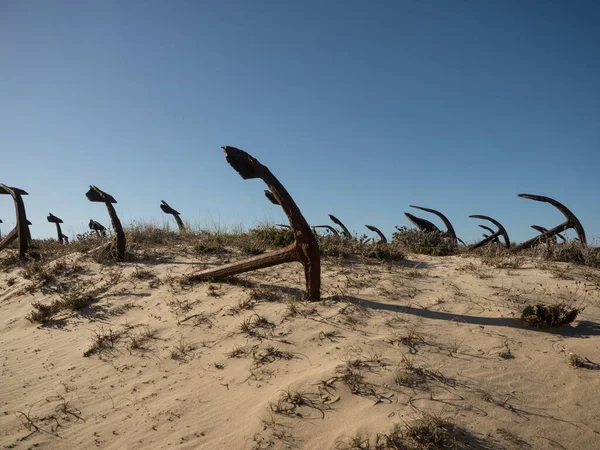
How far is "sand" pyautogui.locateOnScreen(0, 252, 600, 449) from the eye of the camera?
275cm

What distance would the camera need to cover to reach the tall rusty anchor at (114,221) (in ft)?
23.6

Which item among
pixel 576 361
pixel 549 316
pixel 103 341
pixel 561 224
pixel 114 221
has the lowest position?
pixel 103 341

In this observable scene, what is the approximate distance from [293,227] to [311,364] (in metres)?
1.69

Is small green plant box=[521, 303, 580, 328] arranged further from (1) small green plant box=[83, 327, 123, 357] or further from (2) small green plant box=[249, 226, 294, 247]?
(1) small green plant box=[83, 327, 123, 357]

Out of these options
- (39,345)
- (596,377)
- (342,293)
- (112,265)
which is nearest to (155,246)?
(112,265)

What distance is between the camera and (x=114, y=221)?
7184mm

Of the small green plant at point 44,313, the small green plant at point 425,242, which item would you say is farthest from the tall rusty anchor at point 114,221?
the small green plant at point 425,242

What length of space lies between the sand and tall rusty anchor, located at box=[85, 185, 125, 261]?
1.43 meters

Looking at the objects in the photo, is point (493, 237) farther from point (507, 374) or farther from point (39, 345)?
point (39, 345)

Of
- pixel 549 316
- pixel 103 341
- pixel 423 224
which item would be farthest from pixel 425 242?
pixel 103 341

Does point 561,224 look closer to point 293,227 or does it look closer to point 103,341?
point 293,227

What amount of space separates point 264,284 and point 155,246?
3.68m

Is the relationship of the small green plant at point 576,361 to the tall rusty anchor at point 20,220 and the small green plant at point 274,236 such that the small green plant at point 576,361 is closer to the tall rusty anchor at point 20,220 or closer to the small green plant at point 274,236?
the small green plant at point 274,236

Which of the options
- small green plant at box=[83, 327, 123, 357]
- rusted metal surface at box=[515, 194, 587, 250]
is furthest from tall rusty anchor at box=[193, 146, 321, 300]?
rusted metal surface at box=[515, 194, 587, 250]
